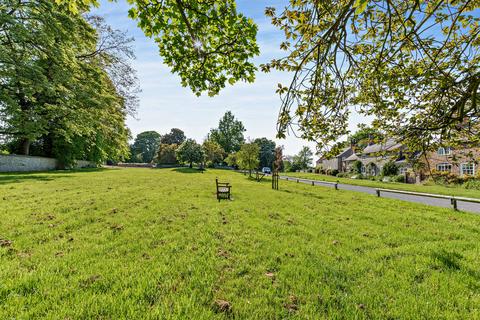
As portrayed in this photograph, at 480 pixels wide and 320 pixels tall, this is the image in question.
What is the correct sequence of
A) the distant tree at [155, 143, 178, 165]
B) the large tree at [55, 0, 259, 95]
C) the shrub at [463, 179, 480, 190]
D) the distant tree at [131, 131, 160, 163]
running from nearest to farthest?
the large tree at [55, 0, 259, 95] → the shrub at [463, 179, 480, 190] → the distant tree at [155, 143, 178, 165] → the distant tree at [131, 131, 160, 163]

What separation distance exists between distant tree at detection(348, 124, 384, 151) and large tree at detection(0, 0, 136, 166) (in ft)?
70.8

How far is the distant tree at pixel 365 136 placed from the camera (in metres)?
4.20

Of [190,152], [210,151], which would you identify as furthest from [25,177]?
[210,151]

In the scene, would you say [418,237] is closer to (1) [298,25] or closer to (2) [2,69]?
(1) [298,25]

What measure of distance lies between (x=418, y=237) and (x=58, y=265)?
27.8ft

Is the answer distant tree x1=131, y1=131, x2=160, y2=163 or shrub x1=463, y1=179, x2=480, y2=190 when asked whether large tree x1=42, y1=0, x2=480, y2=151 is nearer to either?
shrub x1=463, y1=179, x2=480, y2=190

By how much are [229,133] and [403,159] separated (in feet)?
226

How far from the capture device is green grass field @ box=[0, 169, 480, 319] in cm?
278

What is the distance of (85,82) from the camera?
2086 centimetres

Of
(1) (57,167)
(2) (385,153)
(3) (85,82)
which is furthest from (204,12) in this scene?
(1) (57,167)

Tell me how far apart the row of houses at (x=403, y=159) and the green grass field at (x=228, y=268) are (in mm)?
1937

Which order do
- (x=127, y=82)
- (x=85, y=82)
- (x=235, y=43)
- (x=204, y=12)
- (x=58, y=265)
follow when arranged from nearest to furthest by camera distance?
(x=58, y=265), (x=204, y=12), (x=235, y=43), (x=85, y=82), (x=127, y=82)

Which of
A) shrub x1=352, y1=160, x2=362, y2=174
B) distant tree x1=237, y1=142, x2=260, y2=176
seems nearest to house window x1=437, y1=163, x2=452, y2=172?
shrub x1=352, y1=160, x2=362, y2=174

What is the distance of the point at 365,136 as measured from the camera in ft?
15.3
